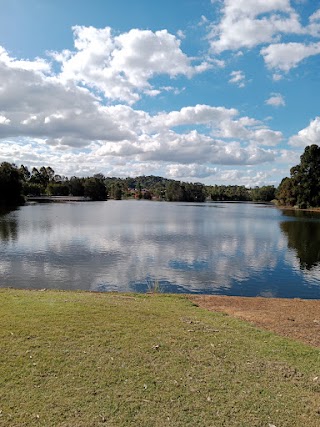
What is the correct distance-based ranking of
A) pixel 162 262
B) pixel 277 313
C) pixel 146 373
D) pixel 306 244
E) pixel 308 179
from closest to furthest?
pixel 146 373, pixel 277 313, pixel 162 262, pixel 306 244, pixel 308 179

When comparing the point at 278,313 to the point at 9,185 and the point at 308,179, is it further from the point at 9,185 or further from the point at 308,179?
the point at 9,185

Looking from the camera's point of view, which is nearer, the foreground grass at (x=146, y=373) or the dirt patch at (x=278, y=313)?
the foreground grass at (x=146, y=373)

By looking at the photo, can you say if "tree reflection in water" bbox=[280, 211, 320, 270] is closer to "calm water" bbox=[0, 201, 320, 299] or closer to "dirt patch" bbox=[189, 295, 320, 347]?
"calm water" bbox=[0, 201, 320, 299]

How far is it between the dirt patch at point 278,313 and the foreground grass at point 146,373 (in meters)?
1.45

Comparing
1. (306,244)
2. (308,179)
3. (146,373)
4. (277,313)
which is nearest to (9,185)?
(308,179)

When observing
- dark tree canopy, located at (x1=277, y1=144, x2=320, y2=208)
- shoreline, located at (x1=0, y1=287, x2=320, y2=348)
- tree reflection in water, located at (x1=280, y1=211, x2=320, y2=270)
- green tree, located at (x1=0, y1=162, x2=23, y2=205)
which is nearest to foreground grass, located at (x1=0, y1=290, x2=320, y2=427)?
shoreline, located at (x1=0, y1=287, x2=320, y2=348)

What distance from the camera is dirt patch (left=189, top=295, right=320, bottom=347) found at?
11.2 metres

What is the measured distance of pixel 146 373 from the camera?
711 centimetres

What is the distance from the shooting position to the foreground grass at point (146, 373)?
5840mm

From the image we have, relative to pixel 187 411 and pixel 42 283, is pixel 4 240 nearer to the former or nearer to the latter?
pixel 42 283

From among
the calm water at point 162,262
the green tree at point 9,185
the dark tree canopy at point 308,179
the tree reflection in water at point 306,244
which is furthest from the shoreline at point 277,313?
the green tree at point 9,185

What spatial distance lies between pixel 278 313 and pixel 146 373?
8520mm

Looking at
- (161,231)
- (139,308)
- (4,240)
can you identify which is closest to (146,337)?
(139,308)

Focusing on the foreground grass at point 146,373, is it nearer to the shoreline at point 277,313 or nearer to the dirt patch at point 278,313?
the shoreline at point 277,313
